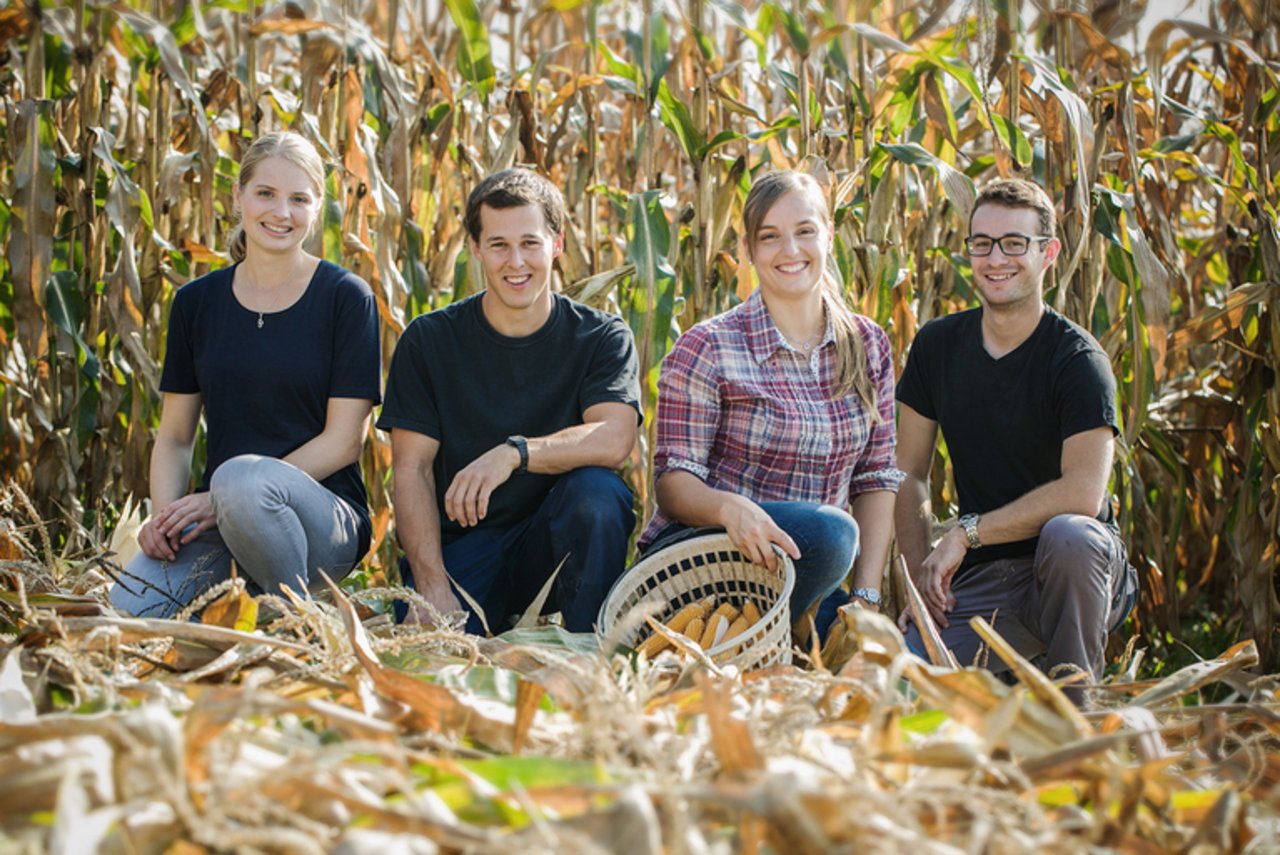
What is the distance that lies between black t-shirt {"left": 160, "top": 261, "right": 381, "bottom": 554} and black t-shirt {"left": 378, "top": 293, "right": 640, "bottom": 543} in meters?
0.09

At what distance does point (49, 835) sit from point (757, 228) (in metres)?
1.96

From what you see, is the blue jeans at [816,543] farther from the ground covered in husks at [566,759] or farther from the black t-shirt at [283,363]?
the ground covered in husks at [566,759]

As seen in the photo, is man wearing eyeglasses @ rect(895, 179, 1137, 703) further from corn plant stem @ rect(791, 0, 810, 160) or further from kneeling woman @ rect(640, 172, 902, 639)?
corn plant stem @ rect(791, 0, 810, 160)

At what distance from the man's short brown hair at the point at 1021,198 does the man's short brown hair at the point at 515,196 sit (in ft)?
3.02

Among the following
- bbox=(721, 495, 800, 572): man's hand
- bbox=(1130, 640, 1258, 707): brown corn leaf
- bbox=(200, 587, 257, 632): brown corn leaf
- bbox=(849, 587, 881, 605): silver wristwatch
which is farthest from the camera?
bbox=(849, 587, 881, 605): silver wristwatch

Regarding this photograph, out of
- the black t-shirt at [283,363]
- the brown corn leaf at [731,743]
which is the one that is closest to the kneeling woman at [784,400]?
the black t-shirt at [283,363]

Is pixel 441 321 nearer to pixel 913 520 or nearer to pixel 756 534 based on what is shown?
pixel 756 534

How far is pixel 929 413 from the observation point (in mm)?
2854

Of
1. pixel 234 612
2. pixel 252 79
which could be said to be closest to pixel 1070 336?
pixel 234 612

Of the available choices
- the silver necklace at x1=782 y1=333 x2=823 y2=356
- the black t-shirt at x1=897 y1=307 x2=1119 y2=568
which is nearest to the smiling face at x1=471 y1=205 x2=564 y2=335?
the silver necklace at x1=782 y1=333 x2=823 y2=356

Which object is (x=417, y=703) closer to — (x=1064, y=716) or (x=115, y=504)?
(x=1064, y=716)

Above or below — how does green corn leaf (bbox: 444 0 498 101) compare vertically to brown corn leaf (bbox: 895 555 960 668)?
above

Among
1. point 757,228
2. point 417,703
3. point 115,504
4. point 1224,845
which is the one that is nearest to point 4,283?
point 115,504

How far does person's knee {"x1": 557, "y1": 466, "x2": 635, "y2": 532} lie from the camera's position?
2482 millimetres
